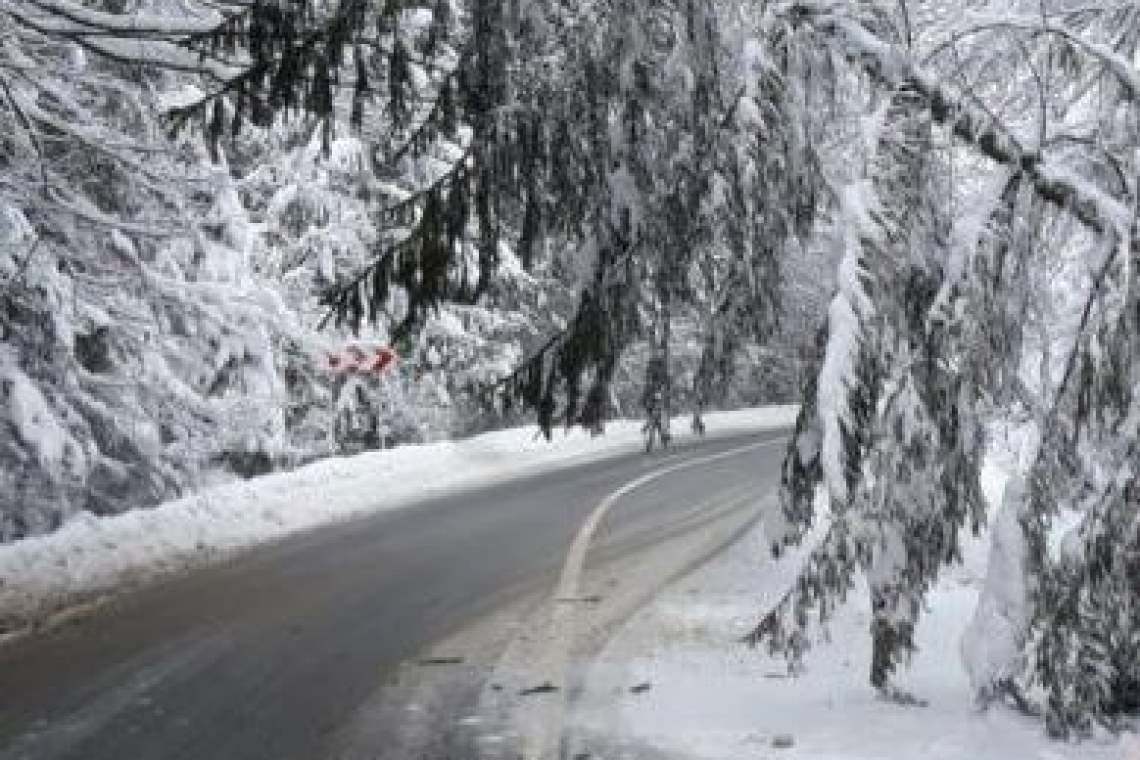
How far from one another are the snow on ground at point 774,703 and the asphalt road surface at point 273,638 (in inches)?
55.8

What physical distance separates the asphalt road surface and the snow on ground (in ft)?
4.65

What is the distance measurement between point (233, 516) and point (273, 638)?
6.50m

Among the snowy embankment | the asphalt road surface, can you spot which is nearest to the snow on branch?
the snowy embankment

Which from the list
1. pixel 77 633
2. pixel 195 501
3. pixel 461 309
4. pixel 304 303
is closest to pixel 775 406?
pixel 461 309

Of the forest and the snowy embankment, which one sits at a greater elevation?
the forest

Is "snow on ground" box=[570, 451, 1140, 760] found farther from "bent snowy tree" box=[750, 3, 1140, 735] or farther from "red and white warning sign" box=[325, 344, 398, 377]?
"red and white warning sign" box=[325, 344, 398, 377]

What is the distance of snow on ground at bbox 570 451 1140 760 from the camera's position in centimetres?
760

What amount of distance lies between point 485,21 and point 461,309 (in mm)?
20571

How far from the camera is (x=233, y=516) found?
17078 mm

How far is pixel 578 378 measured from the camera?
26.1 ft

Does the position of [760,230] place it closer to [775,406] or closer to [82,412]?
[82,412]

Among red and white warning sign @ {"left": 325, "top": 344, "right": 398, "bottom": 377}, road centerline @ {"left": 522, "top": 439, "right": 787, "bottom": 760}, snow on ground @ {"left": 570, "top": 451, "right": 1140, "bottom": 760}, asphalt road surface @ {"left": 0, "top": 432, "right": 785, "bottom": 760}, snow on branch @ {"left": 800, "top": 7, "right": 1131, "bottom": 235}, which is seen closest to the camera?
snow on branch @ {"left": 800, "top": 7, "right": 1131, "bottom": 235}

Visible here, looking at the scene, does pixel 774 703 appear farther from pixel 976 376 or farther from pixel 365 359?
pixel 365 359

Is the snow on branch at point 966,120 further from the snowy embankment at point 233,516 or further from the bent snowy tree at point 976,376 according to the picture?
the snowy embankment at point 233,516
